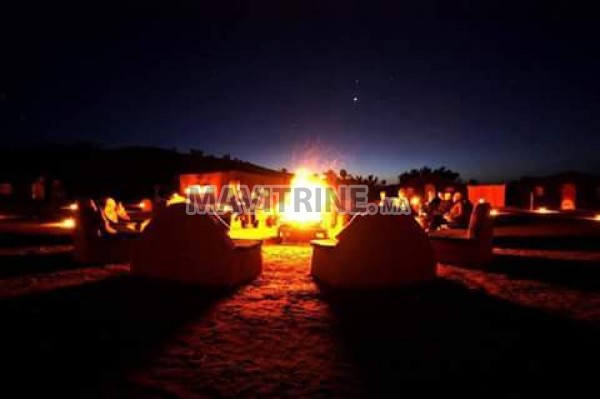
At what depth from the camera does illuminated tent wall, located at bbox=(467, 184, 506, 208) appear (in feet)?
98.4

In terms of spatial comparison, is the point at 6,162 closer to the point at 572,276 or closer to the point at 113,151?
the point at 113,151

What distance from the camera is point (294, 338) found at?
483 centimetres

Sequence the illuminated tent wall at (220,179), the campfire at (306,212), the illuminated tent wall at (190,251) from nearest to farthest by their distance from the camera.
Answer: the illuminated tent wall at (190,251) < the campfire at (306,212) < the illuminated tent wall at (220,179)

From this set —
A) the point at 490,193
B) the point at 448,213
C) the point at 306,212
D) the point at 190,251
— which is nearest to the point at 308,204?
the point at 306,212

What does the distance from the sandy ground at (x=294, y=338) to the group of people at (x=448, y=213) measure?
316cm

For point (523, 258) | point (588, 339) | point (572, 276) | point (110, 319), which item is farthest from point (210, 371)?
point (523, 258)

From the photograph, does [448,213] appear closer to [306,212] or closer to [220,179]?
[306,212]

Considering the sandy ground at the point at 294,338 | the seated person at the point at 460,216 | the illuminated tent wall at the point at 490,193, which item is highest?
the illuminated tent wall at the point at 490,193

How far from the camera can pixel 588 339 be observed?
484 cm

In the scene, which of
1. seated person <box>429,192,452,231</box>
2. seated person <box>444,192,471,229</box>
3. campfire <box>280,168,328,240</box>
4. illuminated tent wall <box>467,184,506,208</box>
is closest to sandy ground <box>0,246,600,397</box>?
seated person <box>444,192,471,229</box>

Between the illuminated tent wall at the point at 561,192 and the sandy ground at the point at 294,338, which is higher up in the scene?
the illuminated tent wall at the point at 561,192

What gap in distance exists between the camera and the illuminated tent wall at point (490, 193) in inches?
1180

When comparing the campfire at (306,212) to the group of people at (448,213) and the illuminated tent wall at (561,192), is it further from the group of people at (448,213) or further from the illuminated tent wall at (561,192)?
the illuminated tent wall at (561,192)

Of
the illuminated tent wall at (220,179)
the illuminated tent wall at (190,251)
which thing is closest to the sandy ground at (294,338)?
the illuminated tent wall at (190,251)
